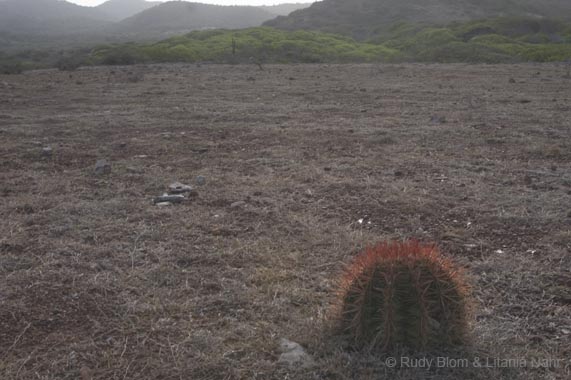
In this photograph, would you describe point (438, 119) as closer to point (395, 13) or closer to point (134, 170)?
point (134, 170)

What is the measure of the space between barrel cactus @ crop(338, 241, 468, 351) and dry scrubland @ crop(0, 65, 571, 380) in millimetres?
146

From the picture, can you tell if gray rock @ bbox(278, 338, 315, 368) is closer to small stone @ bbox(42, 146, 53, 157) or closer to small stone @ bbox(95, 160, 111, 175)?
small stone @ bbox(95, 160, 111, 175)

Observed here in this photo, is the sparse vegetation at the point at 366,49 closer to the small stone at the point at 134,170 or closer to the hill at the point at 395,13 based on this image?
the hill at the point at 395,13

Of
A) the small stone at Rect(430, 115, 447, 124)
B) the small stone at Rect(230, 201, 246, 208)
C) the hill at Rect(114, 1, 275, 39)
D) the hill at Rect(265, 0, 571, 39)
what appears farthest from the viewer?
the hill at Rect(114, 1, 275, 39)

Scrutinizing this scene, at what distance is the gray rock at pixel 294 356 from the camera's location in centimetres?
268

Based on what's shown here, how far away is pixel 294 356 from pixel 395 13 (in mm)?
73190

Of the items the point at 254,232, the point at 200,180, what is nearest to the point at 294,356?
the point at 254,232

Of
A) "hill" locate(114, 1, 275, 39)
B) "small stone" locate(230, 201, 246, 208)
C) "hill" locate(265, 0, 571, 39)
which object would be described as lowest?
"small stone" locate(230, 201, 246, 208)

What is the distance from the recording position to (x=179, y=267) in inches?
149

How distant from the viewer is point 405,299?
2539 millimetres

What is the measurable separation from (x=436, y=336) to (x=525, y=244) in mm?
1947

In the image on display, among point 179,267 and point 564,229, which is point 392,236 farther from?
point 179,267

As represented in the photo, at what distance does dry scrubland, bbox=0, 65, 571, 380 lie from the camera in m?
2.83

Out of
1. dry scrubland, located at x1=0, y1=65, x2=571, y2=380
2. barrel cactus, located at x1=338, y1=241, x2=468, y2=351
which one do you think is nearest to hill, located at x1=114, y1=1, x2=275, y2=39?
dry scrubland, located at x1=0, y1=65, x2=571, y2=380
